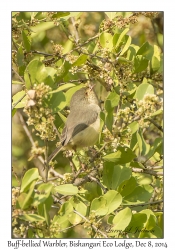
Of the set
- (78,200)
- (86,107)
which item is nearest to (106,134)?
(78,200)

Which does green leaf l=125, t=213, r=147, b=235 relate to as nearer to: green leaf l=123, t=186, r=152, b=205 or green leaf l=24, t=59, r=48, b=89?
green leaf l=123, t=186, r=152, b=205

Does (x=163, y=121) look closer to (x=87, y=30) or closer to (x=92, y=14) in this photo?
(x=87, y=30)

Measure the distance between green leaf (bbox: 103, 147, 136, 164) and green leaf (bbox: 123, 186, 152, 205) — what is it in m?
0.27

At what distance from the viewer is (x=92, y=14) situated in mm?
4105

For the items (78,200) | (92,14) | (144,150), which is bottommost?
(78,200)

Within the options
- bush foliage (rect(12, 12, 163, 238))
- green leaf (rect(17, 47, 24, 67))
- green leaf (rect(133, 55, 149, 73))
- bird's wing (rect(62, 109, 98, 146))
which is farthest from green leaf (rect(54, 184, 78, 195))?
green leaf (rect(133, 55, 149, 73))

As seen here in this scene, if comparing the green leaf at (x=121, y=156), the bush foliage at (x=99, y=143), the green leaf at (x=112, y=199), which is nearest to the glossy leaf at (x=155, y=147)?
the bush foliage at (x=99, y=143)

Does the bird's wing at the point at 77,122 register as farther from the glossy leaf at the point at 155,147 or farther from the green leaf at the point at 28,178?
the green leaf at the point at 28,178

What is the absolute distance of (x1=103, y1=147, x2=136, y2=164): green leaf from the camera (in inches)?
103

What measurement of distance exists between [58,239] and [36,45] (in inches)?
77.6

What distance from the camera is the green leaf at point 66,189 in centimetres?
255

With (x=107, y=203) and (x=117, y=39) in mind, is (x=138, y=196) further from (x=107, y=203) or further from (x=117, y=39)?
(x=117, y=39)

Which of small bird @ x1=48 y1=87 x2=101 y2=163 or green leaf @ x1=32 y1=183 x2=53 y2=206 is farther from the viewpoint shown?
small bird @ x1=48 y1=87 x2=101 y2=163

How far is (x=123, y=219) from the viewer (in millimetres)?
2611
